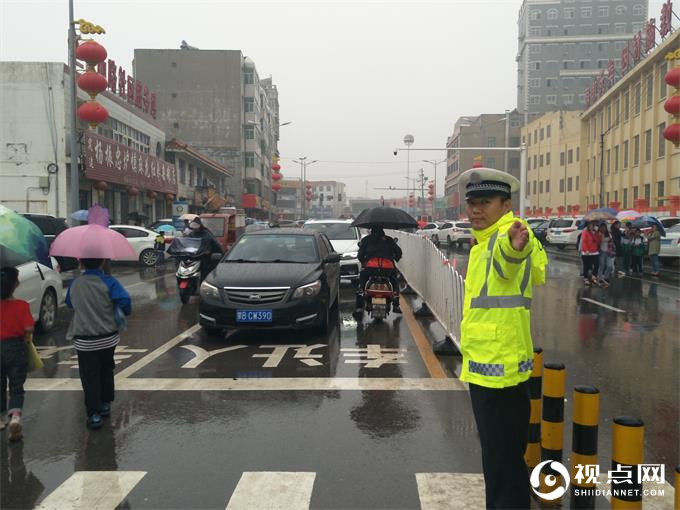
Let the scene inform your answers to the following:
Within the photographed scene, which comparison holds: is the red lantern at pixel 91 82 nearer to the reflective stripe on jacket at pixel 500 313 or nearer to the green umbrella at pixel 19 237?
the green umbrella at pixel 19 237

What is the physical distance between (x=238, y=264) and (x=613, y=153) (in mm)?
44233

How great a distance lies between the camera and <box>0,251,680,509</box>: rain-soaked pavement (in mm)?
3738

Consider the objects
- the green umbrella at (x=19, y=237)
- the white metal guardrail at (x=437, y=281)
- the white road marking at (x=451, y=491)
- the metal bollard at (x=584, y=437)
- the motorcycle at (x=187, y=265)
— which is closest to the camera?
the metal bollard at (x=584, y=437)

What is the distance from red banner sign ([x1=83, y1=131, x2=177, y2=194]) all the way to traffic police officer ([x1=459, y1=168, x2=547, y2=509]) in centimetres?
2337

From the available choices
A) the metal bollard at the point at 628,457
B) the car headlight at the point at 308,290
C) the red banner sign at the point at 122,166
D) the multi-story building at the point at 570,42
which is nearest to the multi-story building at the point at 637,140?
the red banner sign at the point at 122,166

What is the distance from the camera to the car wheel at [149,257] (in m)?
20.5

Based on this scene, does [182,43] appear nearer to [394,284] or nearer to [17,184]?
[17,184]

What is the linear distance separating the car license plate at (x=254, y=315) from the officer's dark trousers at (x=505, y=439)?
484 cm

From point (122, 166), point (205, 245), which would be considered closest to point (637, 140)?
point (122, 166)

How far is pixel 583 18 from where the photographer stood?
101 meters

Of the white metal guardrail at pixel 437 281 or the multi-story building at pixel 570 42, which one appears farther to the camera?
the multi-story building at pixel 570 42

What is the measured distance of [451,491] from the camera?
3.68 metres

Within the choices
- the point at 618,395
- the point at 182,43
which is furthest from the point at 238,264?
the point at 182,43

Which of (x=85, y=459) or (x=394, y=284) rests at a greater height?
(x=394, y=284)
